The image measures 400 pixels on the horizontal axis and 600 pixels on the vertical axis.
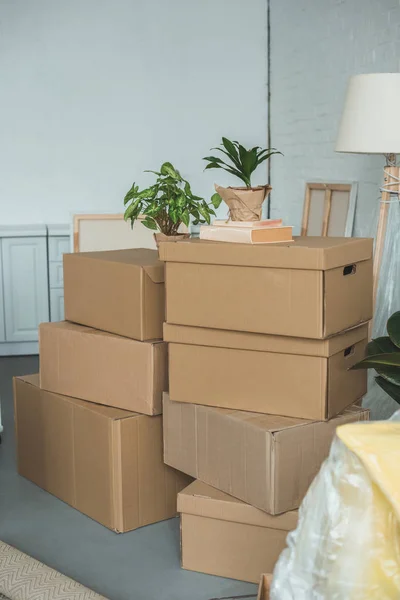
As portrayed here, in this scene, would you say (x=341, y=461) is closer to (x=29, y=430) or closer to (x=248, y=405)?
(x=248, y=405)

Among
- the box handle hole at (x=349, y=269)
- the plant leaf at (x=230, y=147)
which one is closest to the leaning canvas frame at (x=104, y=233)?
the plant leaf at (x=230, y=147)

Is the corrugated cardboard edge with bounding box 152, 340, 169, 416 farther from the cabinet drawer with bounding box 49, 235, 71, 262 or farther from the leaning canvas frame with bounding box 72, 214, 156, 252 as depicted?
the cabinet drawer with bounding box 49, 235, 71, 262

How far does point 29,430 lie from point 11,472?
10.7 inches

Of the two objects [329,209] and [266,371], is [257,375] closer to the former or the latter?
A: [266,371]

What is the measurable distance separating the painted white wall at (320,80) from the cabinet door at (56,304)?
1.52m

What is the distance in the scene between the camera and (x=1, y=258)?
4.86 meters

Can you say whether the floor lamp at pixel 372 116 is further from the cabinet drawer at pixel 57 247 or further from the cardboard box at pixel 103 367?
the cabinet drawer at pixel 57 247

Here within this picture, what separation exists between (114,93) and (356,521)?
438 centimetres

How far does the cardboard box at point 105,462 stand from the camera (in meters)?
2.42

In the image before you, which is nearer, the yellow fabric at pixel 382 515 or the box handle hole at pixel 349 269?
the yellow fabric at pixel 382 515

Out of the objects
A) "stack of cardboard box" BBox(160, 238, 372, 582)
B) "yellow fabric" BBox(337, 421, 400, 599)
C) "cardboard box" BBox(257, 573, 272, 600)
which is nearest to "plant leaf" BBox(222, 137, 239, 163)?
"stack of cardboard box" BBox(160, 238, 372, 582)

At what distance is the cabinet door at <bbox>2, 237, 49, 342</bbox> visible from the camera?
4875mm

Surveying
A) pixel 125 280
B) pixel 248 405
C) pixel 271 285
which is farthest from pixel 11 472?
pixel 271 285

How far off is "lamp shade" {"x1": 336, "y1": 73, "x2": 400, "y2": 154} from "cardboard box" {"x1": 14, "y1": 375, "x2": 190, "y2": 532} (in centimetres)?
124
